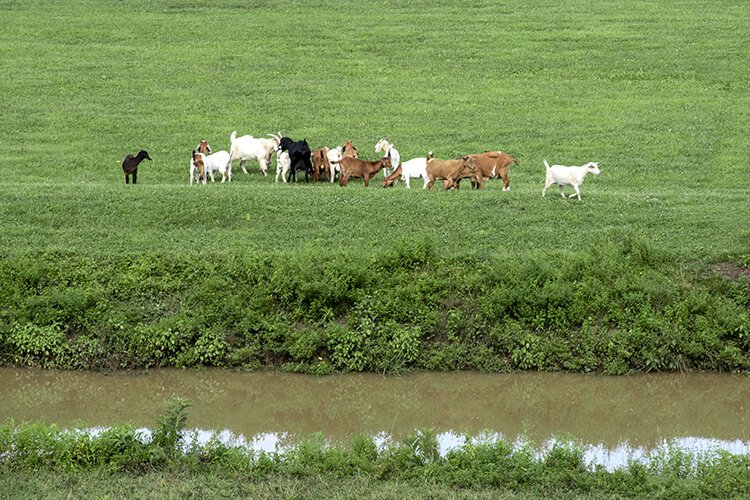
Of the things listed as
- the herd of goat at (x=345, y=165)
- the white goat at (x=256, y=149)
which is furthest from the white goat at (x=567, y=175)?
the white goat at (x=256, y=149)

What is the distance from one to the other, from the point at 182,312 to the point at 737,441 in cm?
750

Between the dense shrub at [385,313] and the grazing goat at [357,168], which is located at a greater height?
the grazing goat at [357,168]

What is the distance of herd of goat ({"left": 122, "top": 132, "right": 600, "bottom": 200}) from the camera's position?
22.4m

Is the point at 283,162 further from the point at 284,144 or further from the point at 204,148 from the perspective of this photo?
the point at 204,148

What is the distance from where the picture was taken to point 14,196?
21.0 m

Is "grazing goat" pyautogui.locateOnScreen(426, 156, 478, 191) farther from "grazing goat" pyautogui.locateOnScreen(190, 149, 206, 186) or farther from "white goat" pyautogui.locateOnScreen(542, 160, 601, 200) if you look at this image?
"grazing goat" pyautogui.locateOnScreen(190, 149, 206, 186)

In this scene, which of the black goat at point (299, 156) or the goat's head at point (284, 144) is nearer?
the black goat at point (299, 156)

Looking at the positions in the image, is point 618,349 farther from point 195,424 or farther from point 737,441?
point 195,424

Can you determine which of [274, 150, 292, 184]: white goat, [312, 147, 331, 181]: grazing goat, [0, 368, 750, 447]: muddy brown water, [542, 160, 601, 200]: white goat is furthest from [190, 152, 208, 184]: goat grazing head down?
[0, 368, 750, 447]: muddy brown water

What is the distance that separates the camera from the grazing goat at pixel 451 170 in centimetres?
2234

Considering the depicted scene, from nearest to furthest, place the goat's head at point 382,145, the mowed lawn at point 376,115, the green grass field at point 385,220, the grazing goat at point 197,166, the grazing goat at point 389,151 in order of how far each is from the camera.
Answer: the green grass field at point 385,220 < the mowed lawn at point 376,115 < the grazing goat at point 197,166 < the grazing goat at point 389,151 < the goat's head at point 382,145

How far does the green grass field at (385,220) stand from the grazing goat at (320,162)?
1.61 meters

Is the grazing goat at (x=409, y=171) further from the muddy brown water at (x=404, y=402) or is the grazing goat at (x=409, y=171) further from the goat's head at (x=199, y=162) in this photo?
the muddy brown water at (x=404, y=402)

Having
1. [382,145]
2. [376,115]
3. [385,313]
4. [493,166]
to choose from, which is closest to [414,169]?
[493,166]
